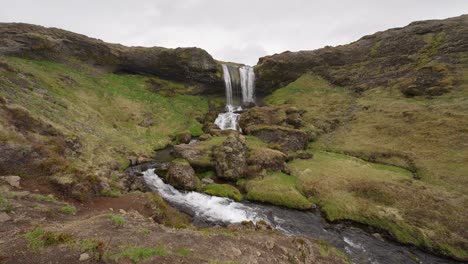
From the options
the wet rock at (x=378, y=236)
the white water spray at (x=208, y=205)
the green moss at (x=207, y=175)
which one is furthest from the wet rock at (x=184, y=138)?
the wet rock at (x=378, y=236)

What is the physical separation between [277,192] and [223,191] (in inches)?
255

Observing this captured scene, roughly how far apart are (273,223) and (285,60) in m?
63.0

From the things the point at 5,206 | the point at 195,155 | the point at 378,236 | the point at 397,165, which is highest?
the point at 5,206

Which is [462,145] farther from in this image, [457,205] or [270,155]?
[270,155]

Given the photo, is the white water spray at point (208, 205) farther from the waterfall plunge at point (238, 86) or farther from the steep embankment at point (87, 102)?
A: the waterfall plunge at point (238, 86)

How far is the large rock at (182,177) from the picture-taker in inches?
1202

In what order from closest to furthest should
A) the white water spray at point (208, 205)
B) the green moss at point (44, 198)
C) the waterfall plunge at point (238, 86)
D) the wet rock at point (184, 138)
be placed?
the green moss at point (44, 198)
the white water spray at point (208, 205)
the wet rock at point (184, 138)
the waterfall plunge at point (238, 86)

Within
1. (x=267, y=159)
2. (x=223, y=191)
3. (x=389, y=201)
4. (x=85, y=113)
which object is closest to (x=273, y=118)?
(x=267, y=159)

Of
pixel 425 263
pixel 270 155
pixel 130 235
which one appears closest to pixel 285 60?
pixel 270 155

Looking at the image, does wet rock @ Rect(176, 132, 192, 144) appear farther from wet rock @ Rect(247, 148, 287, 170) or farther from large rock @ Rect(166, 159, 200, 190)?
large rock @ Rect(166, 159, 200, 190)

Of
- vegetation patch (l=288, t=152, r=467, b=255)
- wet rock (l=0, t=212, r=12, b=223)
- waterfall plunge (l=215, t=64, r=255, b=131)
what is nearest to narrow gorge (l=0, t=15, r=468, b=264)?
vegetation patch (l=288, t=152, r=467, b=255)

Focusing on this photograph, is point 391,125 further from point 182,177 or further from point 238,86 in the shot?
point 238,86

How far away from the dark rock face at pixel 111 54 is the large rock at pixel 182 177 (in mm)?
48773

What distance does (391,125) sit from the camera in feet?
144
